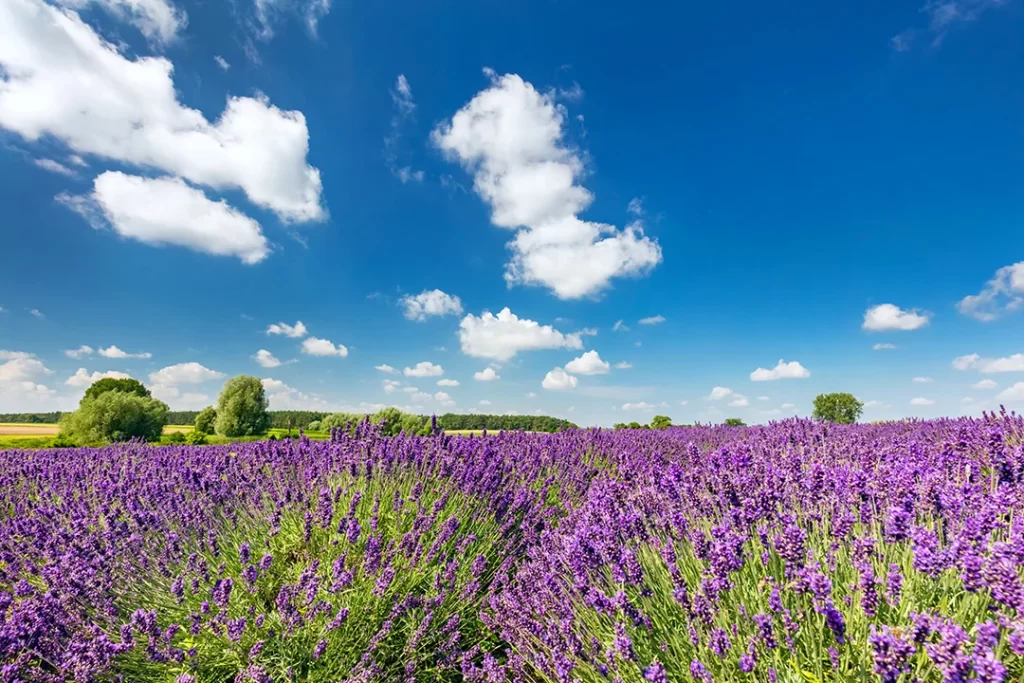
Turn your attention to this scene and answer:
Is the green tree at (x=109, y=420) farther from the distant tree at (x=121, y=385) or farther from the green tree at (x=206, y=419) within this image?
the distant tree at (x=121, y=385)

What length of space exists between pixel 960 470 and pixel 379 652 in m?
3.43

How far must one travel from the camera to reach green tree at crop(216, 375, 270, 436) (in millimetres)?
31281

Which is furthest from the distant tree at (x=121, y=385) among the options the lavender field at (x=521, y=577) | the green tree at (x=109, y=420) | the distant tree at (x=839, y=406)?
the distant tree at (x=839, y=406)

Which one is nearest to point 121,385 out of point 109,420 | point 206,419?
point 206,419

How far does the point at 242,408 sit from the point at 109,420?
1027 centimetres

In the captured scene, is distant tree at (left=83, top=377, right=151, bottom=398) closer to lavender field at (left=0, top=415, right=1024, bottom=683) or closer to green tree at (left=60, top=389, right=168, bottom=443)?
green tree at (left=60, top=389, right=168, bottom=443)

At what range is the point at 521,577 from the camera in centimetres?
293

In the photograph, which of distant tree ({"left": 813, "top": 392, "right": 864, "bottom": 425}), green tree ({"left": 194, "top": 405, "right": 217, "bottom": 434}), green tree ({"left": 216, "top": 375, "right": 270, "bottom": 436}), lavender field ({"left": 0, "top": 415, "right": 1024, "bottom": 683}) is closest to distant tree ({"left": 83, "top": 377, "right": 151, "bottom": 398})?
green tree ({"left": 194, "top": 405, "right": 217, "bottom": 434})

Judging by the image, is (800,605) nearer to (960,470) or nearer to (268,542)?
(960,470)

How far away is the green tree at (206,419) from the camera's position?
32750mm

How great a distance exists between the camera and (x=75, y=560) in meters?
2.72

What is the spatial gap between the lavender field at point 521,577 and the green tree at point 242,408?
3051cm

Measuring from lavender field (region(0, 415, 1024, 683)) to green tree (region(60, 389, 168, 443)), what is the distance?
2198 cm

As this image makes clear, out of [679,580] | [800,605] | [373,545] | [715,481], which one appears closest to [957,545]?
[800,605]
